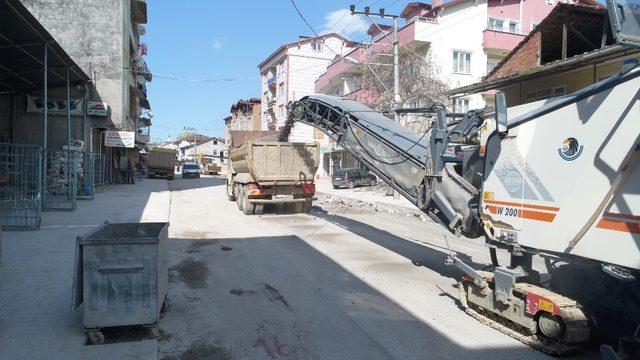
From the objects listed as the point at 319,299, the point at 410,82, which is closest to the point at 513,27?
the point at 410,82

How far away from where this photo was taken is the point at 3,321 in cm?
532

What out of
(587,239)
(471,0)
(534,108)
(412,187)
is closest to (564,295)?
(587,239)

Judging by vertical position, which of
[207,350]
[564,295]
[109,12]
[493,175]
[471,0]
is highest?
[471,0]

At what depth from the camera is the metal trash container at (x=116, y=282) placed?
15.9 ft

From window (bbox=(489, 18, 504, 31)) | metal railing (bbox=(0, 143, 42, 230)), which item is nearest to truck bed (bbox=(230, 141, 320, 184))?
metal railing (bbox=(0, 143, 42, 230))

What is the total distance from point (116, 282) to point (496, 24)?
3832 centimetres

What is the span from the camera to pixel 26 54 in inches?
637

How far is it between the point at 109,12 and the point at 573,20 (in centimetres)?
2466

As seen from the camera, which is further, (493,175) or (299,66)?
(299,66)

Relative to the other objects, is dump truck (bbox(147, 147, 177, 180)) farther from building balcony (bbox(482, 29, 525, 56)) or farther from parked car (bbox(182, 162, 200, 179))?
building balcony (bbox(482, 29, 525, 56))

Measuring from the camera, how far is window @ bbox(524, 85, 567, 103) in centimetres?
1858

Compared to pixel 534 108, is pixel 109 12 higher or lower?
higher

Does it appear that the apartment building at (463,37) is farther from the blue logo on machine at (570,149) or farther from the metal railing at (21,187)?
the blue logo on machine at (570,149)

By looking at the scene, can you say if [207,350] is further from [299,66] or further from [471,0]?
[299,66]
